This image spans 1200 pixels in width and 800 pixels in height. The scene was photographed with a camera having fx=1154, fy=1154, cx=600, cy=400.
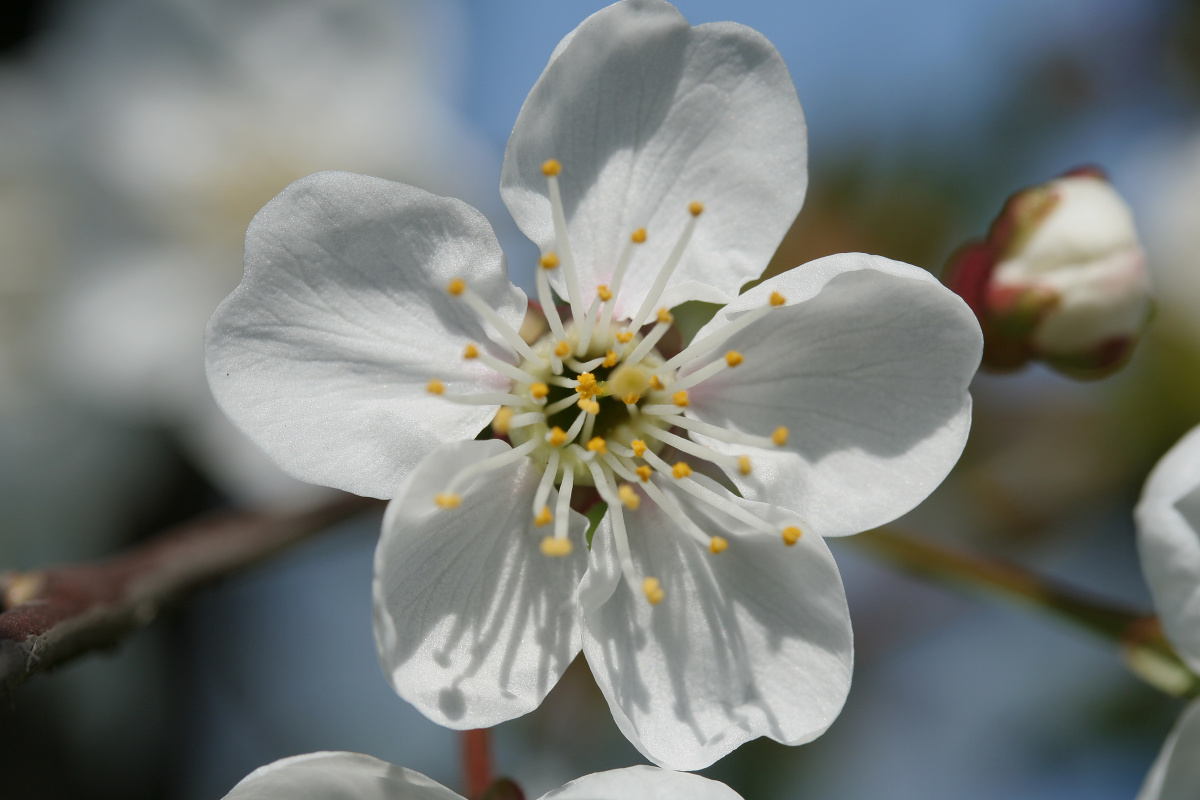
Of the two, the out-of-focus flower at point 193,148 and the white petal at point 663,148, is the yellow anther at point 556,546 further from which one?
the out-of-focus flower at point 193,148

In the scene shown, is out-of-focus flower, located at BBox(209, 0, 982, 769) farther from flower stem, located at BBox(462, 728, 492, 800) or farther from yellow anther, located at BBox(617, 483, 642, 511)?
flower stem, located at BBox(462, 728, 492, 800)

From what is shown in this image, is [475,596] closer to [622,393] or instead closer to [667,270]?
[622,393]

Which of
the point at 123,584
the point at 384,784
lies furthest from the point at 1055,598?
the point at 123,584

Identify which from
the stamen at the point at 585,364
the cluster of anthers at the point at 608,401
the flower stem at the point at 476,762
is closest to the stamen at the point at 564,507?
the cluster of anthers at the point at 608,401

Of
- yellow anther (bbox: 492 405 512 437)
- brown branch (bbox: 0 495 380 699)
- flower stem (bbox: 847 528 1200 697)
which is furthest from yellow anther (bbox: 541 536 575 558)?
flower stem (bbox: 847 528 1200 697)

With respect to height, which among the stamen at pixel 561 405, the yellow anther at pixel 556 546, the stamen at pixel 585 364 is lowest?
the yellow anther at pixel 556 546
